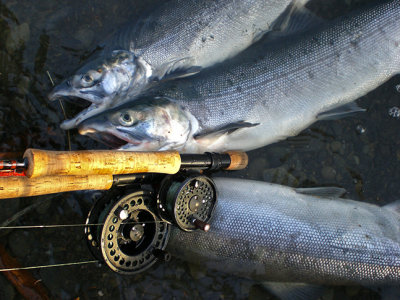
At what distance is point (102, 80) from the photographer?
9.23 ft

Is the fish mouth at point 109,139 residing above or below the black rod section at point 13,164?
A: above

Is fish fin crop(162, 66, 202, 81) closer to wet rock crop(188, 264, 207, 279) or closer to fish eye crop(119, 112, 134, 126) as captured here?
fish eye crop(119, 112, 134, 126)

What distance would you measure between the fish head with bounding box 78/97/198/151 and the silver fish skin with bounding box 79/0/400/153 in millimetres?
19

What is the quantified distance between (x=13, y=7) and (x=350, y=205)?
360cm

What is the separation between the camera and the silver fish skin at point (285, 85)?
279cm

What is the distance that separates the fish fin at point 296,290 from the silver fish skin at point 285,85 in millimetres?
1218

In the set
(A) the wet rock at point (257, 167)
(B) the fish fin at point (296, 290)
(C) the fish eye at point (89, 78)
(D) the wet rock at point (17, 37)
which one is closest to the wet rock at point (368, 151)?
(A) the wet rock at point (257, 167)

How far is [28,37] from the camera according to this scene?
3.10 metres

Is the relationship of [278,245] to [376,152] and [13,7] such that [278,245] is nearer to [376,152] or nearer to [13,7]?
[376,152]

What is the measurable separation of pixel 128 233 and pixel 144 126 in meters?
0.83

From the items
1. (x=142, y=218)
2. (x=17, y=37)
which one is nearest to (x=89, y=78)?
(x=17, y=37)

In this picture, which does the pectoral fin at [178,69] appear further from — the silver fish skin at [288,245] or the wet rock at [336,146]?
the wet rock at [336,146]

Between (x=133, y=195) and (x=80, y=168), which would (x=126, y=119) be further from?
(x=80, y=168)

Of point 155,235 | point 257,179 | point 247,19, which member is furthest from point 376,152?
point 155,235
